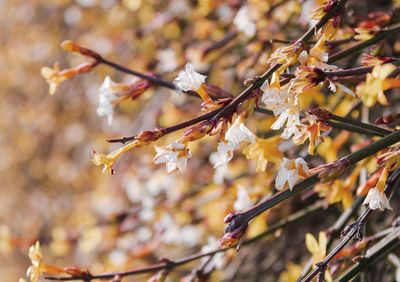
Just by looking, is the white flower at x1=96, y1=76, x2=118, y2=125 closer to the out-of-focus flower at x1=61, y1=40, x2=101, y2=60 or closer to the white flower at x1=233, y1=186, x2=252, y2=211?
the out-of-focus flower at x1=61, y1=40, x2=101, y2=60

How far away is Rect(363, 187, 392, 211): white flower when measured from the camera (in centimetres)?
80

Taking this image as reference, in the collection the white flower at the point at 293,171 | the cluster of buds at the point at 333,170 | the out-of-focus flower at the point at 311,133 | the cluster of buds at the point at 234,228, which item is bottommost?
the cluster of buds at the point at 333,170

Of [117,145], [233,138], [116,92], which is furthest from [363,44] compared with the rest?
[117,145]

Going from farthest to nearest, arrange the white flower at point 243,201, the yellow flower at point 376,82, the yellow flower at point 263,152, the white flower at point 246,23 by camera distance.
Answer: the white flower at point 246,23
the white flower at point 243,201
the yellow flower at point 263,152
the yellow flower at point 376,82

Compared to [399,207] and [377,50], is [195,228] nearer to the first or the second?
[399,207]

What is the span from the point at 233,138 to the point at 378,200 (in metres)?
0.31

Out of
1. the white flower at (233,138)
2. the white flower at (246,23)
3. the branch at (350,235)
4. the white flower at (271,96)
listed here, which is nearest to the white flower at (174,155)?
the white flower at (233,138)

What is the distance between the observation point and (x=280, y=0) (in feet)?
4.95

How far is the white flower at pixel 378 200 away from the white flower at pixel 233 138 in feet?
0.86

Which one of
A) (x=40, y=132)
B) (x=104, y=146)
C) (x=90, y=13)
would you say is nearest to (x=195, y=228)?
(x=104, y=146)

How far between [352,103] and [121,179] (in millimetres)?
2014

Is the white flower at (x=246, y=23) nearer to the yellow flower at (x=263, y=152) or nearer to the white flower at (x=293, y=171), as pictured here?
the yellow flower at (x=263, y=152)

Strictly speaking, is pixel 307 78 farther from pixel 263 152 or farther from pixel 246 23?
pixel 246 23

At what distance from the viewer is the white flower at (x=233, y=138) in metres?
0.76
